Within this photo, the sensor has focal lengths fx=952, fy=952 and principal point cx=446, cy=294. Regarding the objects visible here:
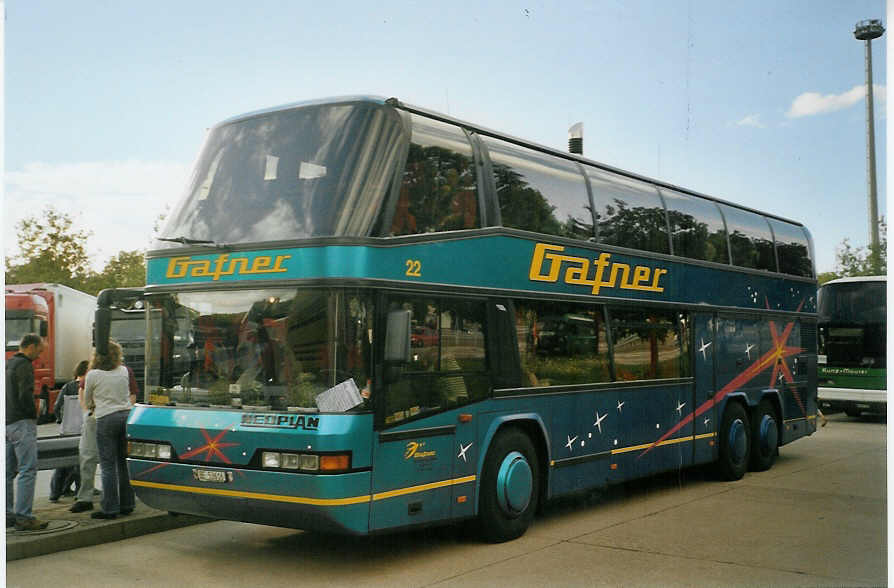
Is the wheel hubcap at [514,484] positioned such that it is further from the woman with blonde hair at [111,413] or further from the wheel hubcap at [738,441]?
the wheel hubcap at [738,441]

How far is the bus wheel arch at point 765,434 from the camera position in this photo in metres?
14.1

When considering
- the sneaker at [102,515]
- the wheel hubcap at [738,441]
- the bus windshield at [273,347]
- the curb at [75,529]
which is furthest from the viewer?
the wheel hubcap at [738,441]

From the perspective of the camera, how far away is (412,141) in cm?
811

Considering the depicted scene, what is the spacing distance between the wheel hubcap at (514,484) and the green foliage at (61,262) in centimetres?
1240

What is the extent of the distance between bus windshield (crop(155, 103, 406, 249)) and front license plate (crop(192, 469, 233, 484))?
1869 mm

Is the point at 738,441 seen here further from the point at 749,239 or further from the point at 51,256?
the point at 51,256

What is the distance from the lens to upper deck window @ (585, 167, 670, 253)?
35.6ft

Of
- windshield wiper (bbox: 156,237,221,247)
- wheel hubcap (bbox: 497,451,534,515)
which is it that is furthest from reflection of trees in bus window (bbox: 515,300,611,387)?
windshield wiper (bbox: 156,237,221,247)

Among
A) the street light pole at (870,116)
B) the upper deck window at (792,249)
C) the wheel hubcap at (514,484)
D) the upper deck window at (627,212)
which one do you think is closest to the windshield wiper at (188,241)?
the wheel hubcap at (514,484)

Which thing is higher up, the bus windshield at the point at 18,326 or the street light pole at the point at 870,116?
the street light pole at the point at 870,116

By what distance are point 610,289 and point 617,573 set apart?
3.84 metres

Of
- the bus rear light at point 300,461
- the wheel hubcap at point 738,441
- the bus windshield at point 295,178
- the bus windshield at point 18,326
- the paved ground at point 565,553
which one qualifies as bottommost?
the paved ground at point 565,553

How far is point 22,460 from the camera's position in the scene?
28.0 feet

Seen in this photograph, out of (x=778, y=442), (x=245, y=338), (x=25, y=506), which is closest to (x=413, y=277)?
(x=245, y=338)
